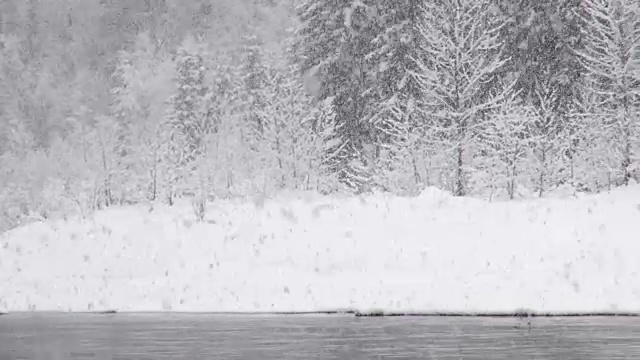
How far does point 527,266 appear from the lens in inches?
731

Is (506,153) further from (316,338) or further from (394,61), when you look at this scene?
(316,338)

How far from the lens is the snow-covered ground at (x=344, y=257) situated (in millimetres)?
17734

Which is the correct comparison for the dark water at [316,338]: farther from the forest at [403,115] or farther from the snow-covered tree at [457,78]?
the snow-covered tree at [457,78]

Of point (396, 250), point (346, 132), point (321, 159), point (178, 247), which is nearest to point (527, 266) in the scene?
point (396, 250)

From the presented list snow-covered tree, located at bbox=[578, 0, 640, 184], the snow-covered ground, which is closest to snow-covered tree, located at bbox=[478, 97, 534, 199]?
snow-covered tree, located at bbox=[578, 0, 640, 184]

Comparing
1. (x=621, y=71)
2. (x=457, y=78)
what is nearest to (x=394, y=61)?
(x=621, y=71)

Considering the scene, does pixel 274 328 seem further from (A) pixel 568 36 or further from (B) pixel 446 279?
(A) pixel 568 36

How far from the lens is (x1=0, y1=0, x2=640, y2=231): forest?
28281 mm

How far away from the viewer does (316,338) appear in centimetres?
1353

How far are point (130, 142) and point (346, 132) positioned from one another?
35.4 meters

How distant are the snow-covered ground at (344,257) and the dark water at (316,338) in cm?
156

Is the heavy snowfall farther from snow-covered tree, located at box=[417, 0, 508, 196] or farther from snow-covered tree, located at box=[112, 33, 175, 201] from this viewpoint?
snow-covered tree, located at box=[112, 33, 175, 201]

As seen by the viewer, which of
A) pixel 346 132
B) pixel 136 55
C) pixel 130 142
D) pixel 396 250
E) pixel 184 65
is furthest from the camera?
pixel 136 55

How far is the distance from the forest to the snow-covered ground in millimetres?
2404
